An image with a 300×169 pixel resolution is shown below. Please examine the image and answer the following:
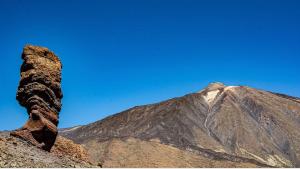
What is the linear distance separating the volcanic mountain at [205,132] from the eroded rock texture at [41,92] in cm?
5009

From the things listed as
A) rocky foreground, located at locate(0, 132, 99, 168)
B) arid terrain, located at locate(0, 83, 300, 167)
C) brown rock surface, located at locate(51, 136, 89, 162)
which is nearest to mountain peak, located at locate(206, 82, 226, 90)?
arid terrain, located at locate(0, 83, 300, 167)

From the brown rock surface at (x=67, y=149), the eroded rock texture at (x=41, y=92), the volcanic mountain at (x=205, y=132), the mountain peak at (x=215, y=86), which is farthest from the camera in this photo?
the mountain peak at (x=215, y=86)

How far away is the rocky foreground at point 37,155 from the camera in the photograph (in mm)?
18609

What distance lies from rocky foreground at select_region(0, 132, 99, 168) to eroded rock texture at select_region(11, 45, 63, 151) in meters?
0.80

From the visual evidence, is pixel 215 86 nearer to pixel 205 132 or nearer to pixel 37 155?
pixel 205 132

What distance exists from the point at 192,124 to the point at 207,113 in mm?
19048

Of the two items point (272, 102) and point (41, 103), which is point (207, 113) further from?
point (41, 103)

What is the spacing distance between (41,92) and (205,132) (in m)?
96.3

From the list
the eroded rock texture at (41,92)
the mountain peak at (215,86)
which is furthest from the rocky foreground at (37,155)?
the mountain peak at (215,86)

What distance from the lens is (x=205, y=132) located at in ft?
389

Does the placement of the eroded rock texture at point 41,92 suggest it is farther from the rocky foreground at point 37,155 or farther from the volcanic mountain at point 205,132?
the volcanic mountain at point 205,132

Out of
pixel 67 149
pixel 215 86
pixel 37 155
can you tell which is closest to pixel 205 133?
pixel 215 86

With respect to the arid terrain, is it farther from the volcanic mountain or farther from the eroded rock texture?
the eroded rock texture

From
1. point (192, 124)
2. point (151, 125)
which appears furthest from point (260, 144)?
point (151, 125)
